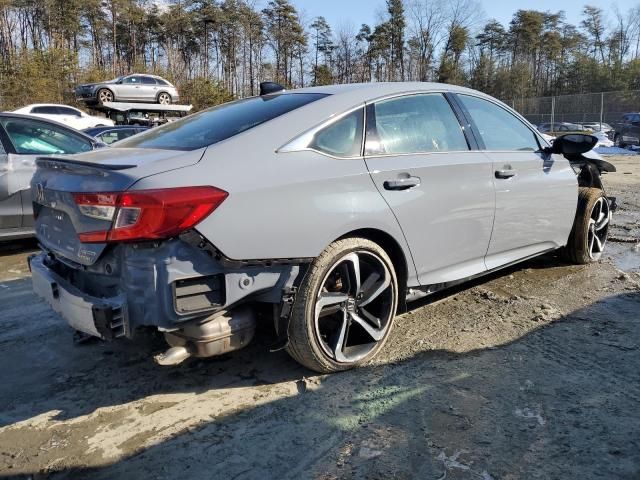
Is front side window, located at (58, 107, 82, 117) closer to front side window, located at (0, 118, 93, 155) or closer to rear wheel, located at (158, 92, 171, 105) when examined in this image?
rear wheel, located at (158, 92, 171, 105)

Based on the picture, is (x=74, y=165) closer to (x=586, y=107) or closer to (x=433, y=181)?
(x=433, y=181)

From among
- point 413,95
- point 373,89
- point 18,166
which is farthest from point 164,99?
point 373,89

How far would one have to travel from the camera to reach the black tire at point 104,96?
2325 centimetres

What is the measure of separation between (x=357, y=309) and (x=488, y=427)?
96 centimetres

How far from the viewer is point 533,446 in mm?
2354

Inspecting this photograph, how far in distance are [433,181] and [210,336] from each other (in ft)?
5.38

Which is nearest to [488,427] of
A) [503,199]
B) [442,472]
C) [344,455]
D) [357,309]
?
[442,472]

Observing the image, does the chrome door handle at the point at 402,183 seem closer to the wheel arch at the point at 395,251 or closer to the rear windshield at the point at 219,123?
the wheel arch at the point at 395,251

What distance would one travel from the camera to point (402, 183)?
315cm

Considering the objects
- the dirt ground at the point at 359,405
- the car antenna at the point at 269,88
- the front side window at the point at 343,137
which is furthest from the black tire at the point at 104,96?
the front side window at the point at 343,137

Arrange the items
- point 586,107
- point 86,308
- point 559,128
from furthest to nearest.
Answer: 1. point 559,128
2. point 586,107
3. point 86,308

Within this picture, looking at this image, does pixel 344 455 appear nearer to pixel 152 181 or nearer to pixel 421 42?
pixel 152 181

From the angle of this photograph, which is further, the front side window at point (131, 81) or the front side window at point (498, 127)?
the front side window at point (131, 81)

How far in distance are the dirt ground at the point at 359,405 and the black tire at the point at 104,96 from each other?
21.5m
